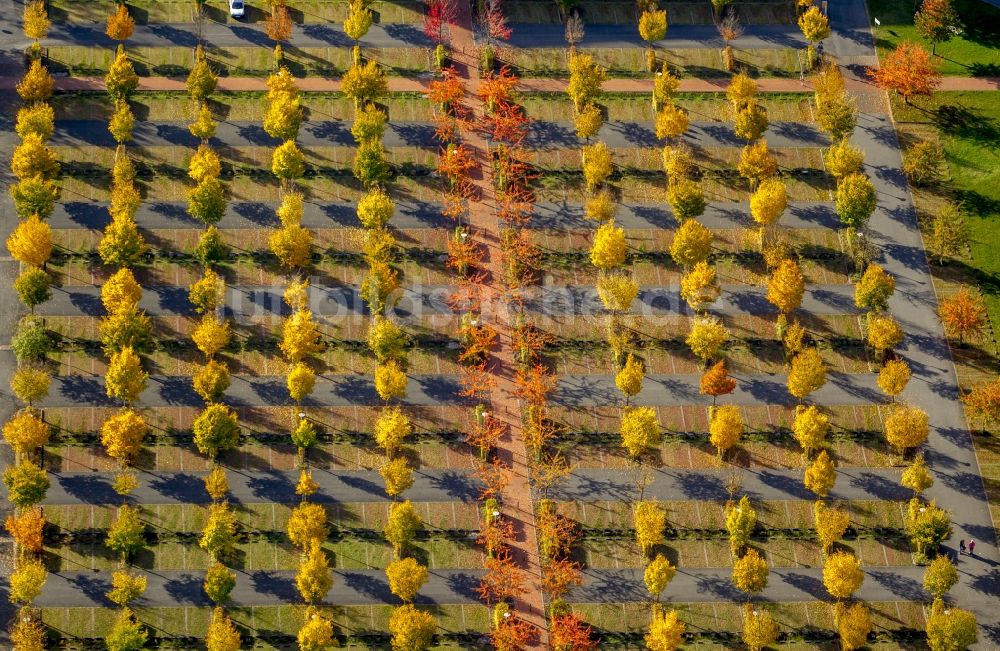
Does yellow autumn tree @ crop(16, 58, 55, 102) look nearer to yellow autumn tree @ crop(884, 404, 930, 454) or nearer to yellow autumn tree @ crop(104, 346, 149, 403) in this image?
yellow autumn tree @ crop(104, 346, 149, 403)

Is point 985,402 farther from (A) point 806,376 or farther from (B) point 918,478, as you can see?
(A) point 806,376

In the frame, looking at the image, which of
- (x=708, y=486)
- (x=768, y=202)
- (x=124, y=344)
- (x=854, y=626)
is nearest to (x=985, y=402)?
(x=854, y=626)

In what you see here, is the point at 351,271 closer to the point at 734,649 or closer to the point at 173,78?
the point at 173,78

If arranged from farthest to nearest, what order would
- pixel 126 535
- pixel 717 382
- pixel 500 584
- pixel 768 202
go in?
pixel 768 202 < pixel 717 382 < pixel 500 584 < pixel 126 535

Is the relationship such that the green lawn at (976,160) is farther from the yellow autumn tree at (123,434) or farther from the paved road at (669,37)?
the yellow autumn tree at (123,434)

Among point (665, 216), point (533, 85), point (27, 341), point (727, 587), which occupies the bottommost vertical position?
point (727, 587)

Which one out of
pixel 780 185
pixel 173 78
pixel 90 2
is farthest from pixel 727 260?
pixel 90 2

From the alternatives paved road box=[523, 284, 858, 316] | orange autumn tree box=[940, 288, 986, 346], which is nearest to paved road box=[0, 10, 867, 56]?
paved road box=[523, 284, 858, 316]
